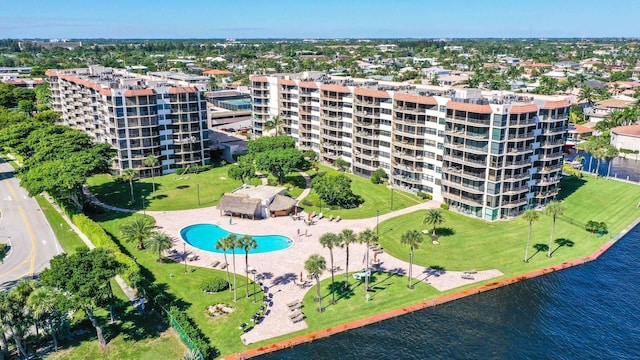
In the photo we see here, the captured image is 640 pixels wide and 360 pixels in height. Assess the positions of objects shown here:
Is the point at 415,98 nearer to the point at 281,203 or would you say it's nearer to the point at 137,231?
the point at 281,203

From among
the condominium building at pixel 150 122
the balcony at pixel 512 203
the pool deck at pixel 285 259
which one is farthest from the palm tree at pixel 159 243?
the balcony at pixel 512 203

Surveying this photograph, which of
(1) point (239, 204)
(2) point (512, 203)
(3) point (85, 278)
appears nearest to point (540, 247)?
(2) point (512, 203)

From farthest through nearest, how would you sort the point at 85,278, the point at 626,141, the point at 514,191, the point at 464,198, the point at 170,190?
the point at 626,141, the point at 170,190, the point at 464,198, the point at 514,191, the point at 85,278

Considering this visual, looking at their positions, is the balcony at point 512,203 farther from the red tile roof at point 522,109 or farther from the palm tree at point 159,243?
the palm tree at point 159,243

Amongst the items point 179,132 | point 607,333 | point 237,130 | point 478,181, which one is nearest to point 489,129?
point 478,181

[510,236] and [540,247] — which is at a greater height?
[510,236]

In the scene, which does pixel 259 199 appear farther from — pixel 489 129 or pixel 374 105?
pixel 489 129
